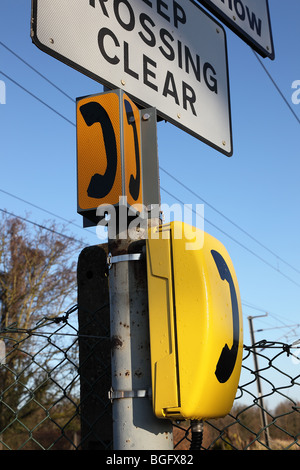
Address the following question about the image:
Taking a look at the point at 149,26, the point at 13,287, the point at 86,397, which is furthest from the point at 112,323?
the point at 13,287

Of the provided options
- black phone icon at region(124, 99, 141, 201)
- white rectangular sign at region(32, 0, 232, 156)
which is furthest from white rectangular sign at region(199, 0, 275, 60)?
black phone icon at region(124, 99, 141, 201)

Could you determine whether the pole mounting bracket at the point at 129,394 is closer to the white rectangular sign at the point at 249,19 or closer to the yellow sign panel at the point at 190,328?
the yellow sign panel at the point at 190,328

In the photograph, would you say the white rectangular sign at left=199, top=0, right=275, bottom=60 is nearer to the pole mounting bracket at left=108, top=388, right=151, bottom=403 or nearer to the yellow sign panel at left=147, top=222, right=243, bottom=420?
the yellow sign panel at left=147, top=222, right=243, bottom=420

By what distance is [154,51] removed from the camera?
1.65 meters

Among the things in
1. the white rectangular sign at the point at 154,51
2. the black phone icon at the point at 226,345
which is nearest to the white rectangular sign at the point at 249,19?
the white rectangular sign at the point at 154,51

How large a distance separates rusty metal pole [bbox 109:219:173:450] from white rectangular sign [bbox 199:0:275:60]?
1123 millimetres

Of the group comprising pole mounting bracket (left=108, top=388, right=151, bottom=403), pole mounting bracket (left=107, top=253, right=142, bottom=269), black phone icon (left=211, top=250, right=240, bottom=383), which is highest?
pole mounting bracket (left=107, top=253, right=142, bottom=269)

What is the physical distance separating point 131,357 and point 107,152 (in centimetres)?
49

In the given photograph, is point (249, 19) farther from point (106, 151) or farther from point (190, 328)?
point (190, 328)

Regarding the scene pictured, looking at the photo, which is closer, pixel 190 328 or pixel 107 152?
pixel 190 328

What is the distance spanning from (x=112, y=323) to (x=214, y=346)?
242 millimetres

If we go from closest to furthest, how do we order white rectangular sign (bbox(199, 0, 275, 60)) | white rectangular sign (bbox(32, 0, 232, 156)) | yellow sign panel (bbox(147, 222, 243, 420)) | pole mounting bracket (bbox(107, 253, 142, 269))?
yellow sign panel (bbox(147, 222, 243, 420))
pole mounting bracket (bbox(107, 253, 142, 269))
white rectangular sign (bbox(32, 0, 232, 156))
white rectangular sign (bbox(199, 0, 275, 60))

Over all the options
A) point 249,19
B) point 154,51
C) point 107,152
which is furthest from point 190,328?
point 249,19

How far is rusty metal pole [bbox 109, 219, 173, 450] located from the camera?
3.84 ft
